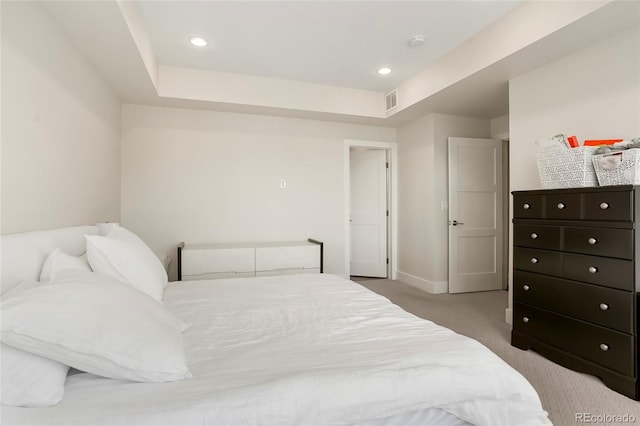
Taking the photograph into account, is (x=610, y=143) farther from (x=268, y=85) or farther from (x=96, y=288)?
(x=268, y=85)

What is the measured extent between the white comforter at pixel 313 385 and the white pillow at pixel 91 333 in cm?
6

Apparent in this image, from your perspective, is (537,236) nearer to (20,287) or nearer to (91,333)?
(91,333)

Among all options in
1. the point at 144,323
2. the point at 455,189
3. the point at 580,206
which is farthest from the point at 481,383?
the point at 455,189

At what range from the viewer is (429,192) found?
13.3 feet

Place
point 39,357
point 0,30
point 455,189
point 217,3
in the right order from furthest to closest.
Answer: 1. point 455,189
2. point 217,3
3. point 0,30
4. point 39,357

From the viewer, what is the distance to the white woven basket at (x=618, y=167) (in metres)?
1.79

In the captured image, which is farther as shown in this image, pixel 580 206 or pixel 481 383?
pixel 580 206

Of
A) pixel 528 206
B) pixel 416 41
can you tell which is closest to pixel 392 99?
pixel 416 41

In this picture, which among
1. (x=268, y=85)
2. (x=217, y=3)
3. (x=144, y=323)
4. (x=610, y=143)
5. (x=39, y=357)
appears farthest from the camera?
(x=268, y=85)

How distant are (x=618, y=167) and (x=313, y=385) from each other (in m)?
2.15

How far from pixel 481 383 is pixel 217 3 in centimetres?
274

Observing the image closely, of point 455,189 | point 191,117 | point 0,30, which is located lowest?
point 455,189

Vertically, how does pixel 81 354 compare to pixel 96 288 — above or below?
below

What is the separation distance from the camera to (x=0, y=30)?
56.2 inches
